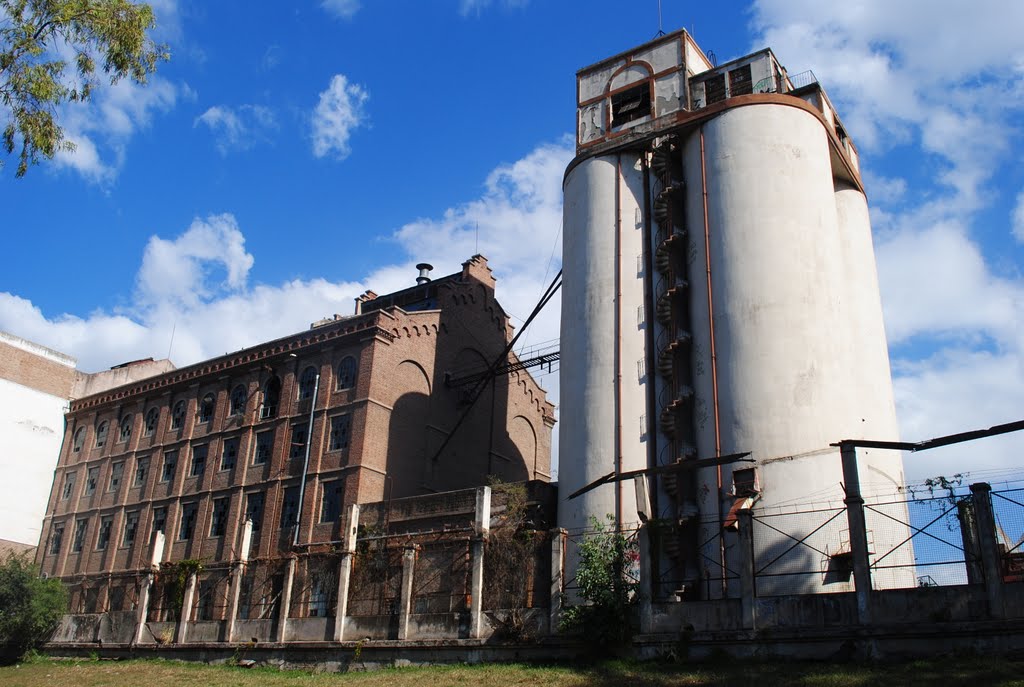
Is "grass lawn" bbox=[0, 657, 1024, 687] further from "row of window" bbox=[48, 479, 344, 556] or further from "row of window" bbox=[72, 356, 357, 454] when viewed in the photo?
"row of window" bbox=[72, 356, 357, 454]

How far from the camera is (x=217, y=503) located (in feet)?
145

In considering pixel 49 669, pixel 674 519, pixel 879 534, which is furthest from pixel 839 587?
pixel 49 669

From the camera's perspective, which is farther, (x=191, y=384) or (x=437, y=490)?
(x=191, y=384)

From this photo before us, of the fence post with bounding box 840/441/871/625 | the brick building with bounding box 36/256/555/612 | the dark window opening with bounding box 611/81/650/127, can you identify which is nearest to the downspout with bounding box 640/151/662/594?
the dark window opening with bounding box 611/81/650/127

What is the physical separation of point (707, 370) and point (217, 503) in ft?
79.3

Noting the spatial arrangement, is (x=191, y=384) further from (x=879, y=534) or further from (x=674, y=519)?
(x=879, y=534)

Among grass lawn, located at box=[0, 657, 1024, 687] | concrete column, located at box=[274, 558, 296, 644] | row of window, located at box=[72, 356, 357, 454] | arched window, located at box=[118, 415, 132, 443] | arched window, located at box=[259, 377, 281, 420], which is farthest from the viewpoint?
Result: arched window, located at box=[118, 415, 132, 443]

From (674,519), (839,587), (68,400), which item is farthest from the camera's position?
(68,400)

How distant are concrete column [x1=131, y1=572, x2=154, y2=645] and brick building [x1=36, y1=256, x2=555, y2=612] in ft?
13.1

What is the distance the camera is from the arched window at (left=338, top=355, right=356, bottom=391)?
4181cm

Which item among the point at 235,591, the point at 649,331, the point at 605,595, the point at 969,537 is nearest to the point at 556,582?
the point at 605,595

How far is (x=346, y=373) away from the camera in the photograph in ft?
138

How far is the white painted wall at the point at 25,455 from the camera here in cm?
5066

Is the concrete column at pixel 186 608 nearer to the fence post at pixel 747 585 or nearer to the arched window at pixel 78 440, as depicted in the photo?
the arched window at pixel 78 440
